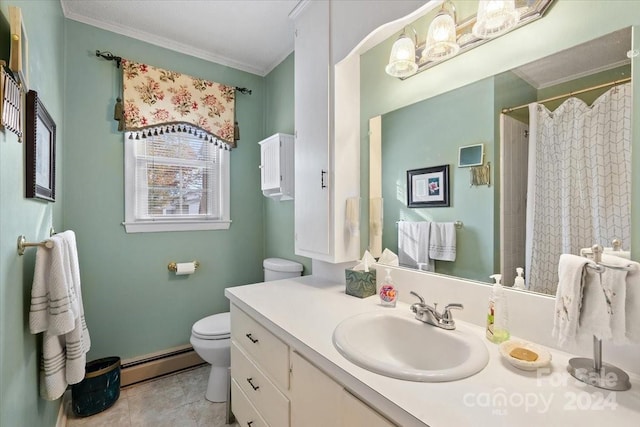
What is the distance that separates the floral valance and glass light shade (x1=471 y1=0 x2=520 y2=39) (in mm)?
1984

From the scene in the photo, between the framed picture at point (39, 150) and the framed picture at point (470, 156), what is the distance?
1669 millimetres

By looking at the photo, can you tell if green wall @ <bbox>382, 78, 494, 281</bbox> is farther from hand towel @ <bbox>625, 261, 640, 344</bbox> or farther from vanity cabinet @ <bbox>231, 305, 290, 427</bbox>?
vanity cabinet @ <bbox>231, 305, 290, 427</bbox>

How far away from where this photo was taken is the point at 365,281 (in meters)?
1.48

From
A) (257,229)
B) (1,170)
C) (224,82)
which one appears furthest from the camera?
(257,229)

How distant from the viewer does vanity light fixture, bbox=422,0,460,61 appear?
119 centimetres

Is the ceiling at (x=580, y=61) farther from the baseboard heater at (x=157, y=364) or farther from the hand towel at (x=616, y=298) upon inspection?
the baseboard heater at (x=157, y=364)

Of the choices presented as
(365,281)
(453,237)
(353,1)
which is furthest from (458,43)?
(365,281)

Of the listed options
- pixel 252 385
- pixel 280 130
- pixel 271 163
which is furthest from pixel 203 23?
pixel 252 385

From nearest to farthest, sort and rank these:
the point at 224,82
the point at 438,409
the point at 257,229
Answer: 1. the point at 438,409
2. the point at 224,82
3. the point at 257,229

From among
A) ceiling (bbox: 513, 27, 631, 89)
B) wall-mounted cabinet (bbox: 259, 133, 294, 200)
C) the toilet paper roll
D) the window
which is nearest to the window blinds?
the window

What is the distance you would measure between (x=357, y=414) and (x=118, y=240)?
2121 millimetres

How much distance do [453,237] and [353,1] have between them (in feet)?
4.04

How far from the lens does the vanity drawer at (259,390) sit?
1151 millimetres

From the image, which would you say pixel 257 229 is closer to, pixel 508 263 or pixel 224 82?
pixel 224 82
